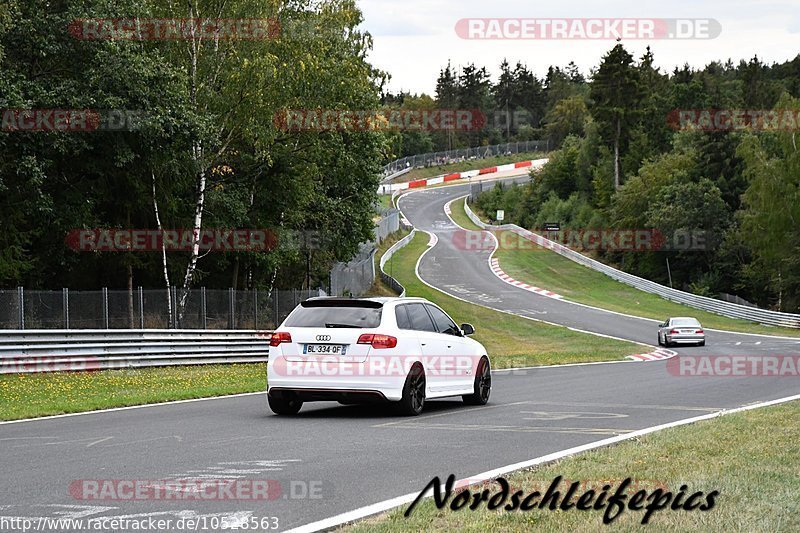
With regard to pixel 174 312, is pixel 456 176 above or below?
above

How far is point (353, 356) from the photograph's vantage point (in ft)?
47.3

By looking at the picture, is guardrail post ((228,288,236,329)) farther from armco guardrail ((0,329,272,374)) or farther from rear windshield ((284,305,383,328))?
rear windshield ((284,305,383,328))

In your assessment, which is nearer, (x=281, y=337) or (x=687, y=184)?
(x=281, y=337)

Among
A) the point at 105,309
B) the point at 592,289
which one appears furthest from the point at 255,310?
the point at 592,289

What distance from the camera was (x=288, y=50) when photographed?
34469mm

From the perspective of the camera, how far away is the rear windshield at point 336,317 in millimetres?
14727

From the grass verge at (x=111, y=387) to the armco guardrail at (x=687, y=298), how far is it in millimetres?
40374

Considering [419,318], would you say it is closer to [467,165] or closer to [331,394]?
[331,394]

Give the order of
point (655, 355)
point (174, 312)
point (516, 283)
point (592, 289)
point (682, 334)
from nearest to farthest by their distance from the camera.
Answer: point (174, 312) < point (655, 355) < point (682, 334) < point (516, 283) < point (592, 289)

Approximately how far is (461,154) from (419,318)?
458ft

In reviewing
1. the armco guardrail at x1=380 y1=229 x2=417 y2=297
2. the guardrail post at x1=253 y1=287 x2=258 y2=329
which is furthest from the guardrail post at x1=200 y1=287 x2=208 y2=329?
the armco guardrail at x1=380 y1=229 x2=417 y2=297

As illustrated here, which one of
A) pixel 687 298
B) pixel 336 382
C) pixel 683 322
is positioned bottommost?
pixel 687 298

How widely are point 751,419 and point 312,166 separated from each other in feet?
80.3

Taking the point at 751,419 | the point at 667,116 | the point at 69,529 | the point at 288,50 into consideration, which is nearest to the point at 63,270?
the point at 288,50
